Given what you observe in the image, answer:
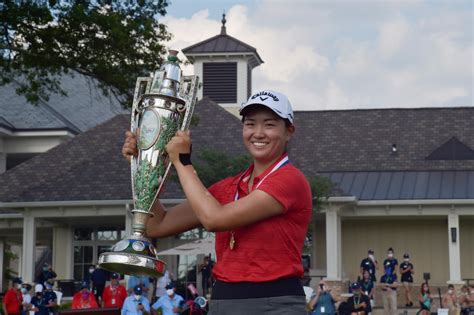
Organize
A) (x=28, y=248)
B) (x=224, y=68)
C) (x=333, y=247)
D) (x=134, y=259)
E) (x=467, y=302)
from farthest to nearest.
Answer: (x=224, y=68) < (x=28, y=248) < (x=333, y=247) < (x=467, y=302) < (x=134, y=259)

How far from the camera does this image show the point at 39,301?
27.9 meters

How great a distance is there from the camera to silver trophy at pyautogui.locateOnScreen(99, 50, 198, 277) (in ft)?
17.3

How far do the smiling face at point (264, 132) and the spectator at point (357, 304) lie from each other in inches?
827

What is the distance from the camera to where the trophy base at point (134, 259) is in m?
5.23

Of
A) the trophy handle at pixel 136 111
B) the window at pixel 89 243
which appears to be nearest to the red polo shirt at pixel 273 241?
the trophy handle at pixel 136 111

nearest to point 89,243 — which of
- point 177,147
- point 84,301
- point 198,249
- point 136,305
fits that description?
point 198,249

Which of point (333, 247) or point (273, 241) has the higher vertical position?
point (333, 247)

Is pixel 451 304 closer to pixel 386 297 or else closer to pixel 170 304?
pixel 386 297

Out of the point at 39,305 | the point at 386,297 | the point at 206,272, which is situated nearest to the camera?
the point at 39,305

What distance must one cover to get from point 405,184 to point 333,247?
4191 millimetres

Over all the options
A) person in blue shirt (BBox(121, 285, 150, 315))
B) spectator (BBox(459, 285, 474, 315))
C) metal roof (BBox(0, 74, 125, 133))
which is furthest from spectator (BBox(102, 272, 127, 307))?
metal roof (BBox(0, 74, 125, 133))

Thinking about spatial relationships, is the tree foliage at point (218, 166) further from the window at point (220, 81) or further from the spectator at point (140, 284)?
the window at point (220, 81)

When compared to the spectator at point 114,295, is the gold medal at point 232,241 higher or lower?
lower

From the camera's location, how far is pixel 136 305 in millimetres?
23859
